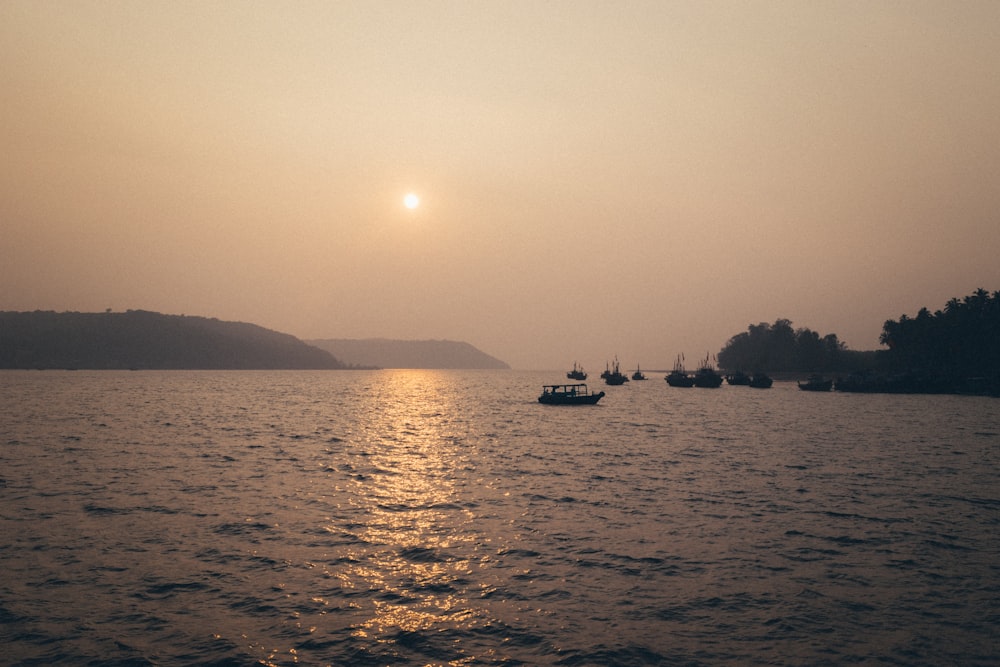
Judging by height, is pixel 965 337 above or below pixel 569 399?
above

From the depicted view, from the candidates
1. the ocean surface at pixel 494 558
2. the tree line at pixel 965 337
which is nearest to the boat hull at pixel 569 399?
the ocean surface at pixel 494 558

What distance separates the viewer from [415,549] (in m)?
24.8

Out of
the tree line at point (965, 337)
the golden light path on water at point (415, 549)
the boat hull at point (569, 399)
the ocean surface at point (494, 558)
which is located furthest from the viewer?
the tree line at point (965, 337)

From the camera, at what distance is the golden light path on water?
17656mm

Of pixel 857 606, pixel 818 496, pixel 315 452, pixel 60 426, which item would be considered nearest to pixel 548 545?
pixel 857 606

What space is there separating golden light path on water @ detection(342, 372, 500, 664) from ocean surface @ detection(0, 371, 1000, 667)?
0.42 feet

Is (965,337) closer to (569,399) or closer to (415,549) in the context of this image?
(569,399)

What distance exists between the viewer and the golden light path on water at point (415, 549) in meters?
17.7

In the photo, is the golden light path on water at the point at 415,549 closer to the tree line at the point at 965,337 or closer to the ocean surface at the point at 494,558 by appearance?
the ocean surface at the point at 494,558

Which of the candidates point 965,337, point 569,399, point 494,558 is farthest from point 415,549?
point 965,337

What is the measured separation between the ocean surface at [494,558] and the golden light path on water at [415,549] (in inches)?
5.0

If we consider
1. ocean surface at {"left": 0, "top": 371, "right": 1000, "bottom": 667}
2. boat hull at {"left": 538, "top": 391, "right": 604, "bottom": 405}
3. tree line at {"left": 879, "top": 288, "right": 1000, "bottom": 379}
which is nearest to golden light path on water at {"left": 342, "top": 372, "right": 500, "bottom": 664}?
ocean surface at {"left": 0, "top": 371, "right": 1000, "bottom": 667}

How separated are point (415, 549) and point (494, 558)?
346 centimetres

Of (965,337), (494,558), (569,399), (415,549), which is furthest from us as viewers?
(965,337)
